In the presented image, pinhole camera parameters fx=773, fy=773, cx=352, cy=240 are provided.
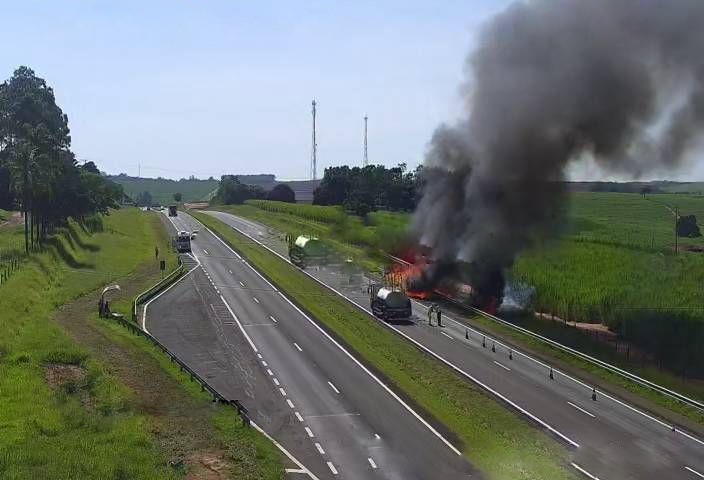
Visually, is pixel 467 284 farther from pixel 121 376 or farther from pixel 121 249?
pixel 121 249

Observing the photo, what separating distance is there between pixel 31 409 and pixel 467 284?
4268cm

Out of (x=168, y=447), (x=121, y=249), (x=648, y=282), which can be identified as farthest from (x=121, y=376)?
(x=121, y=249)

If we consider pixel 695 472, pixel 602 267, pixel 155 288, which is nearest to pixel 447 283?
pixel 602 267

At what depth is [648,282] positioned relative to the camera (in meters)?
62.8

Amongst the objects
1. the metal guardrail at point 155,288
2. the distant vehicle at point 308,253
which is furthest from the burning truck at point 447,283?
the metal guardrail at point 155,288

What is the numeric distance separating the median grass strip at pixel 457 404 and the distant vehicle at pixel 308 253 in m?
22.3

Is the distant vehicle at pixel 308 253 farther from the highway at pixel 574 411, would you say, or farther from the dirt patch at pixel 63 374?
the dirt patch at pixel 63 374

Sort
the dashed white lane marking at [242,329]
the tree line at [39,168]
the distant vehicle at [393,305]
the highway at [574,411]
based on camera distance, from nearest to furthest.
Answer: the highway at [574,411], the dashed white lane marking at [242,329], the distant vehicle at [393,305], the tree line at [39,168]

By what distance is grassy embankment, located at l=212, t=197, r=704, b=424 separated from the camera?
142 feet

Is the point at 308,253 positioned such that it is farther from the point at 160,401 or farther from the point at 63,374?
the point at 160,401

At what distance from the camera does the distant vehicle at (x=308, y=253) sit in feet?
278

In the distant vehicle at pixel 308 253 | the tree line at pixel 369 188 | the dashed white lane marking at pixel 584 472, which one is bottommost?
the dashed white lane marking at pixel 584 472

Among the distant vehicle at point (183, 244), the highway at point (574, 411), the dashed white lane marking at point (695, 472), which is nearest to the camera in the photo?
the dashed white lane marking at point (695, 472)

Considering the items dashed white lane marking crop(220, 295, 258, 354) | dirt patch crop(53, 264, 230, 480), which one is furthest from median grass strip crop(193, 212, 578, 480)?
dirt patch crop(53, 264, 230, 480)
